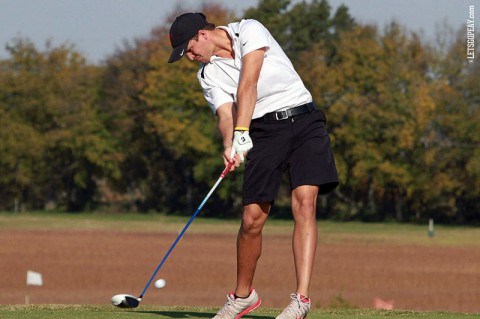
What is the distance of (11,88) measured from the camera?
250 feet

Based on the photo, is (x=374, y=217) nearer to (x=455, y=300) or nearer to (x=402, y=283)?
(x=402, y=283)

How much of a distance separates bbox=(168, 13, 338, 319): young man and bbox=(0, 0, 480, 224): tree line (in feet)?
170

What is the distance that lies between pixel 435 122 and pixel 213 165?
13587mm

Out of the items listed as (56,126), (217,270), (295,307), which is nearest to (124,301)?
(295,307)

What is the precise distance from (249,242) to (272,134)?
83 centimetres

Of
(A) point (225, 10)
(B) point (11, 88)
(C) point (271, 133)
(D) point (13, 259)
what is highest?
(A) point (225, 10)

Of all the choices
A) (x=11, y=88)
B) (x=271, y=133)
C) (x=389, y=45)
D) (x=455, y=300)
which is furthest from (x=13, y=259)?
(x=11, y=88)

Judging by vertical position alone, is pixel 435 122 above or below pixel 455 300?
above

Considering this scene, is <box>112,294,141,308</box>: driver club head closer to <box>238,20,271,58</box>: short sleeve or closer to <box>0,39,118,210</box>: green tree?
<box>238,20,271,58</box>: short sleeve

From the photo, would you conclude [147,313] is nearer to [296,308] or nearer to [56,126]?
[296,308]

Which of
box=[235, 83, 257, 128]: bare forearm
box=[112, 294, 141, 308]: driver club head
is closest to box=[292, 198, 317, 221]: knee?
box=[235, 83, 257, 128]: bare forearm

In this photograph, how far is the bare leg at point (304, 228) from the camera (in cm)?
842

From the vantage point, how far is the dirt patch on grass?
22.5 m

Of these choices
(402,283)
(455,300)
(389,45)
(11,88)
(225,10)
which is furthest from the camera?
(225,10)
